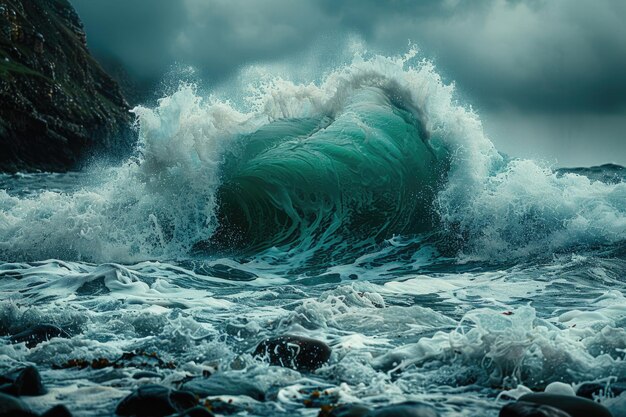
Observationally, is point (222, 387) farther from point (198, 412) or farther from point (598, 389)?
point (598, 389)

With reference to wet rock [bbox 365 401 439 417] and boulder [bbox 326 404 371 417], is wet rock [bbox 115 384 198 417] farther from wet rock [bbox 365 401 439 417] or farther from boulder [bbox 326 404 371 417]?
wet rock [bbox 365 401 439 417]

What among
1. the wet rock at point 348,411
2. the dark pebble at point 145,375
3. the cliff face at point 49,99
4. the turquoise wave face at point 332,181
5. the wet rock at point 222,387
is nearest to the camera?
the wet rock at point 348,411

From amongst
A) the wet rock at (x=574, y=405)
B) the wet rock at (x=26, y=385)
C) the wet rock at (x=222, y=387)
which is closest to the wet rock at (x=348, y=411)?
the wet rock at (x=222, y=387)

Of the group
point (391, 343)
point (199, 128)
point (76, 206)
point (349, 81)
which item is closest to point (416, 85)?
point (349, 81)

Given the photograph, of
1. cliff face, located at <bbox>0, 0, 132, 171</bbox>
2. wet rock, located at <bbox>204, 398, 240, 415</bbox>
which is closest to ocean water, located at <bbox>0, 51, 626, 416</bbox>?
wet rock, located at <bbox>204, 398, 240, 415</bbox>

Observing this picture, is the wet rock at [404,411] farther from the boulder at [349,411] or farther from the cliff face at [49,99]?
the cliff face at [49,99]
